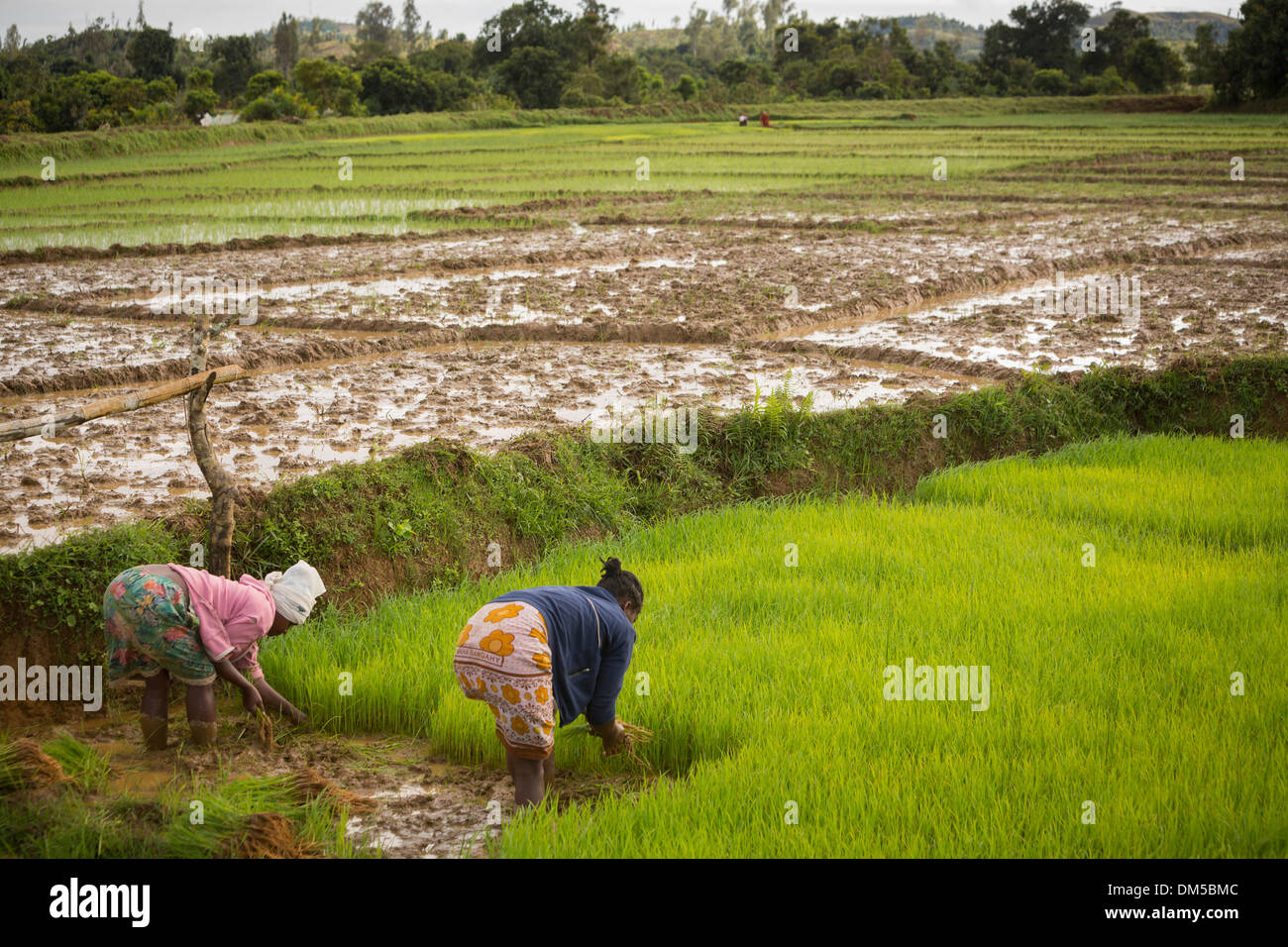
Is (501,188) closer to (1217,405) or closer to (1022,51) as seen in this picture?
(1217,405)

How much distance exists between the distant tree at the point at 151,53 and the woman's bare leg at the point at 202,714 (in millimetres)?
41428

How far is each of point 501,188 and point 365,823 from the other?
17.1 meters

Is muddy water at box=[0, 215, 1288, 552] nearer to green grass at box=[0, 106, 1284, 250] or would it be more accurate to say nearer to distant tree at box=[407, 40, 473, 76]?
Result: green grass at box=[0, 106, 1284, 250]

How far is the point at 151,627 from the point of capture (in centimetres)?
321

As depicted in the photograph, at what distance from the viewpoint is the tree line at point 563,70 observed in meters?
31.2

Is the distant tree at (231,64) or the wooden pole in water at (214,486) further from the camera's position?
the distant tree at (231,64)

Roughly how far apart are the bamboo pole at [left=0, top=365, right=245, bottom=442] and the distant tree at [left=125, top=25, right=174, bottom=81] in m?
40.5

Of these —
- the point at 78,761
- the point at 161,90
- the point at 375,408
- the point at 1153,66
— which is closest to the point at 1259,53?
the point at 1153,66

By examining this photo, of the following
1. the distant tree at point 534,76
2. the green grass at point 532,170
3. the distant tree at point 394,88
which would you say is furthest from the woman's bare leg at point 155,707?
the distant tree at point 534,76

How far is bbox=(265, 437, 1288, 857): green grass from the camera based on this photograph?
278 centimetres

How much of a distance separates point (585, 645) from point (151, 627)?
134 cm

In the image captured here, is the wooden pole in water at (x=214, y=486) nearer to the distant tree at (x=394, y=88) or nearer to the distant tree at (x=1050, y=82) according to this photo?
the distant tree at (x=394, y=88)
